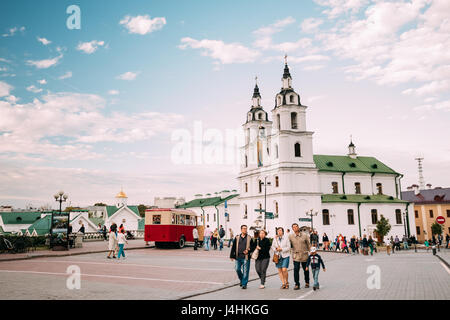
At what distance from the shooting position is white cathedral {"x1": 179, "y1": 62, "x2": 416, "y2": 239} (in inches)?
2163

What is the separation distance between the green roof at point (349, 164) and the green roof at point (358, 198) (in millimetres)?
4551

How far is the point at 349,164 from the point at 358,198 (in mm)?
7099

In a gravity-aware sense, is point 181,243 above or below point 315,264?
below

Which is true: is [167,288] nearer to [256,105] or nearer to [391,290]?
[391,290]

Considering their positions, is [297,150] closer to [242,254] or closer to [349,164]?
[349,164]

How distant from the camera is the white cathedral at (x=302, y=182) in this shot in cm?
5494

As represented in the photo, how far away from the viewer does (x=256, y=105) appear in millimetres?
70000

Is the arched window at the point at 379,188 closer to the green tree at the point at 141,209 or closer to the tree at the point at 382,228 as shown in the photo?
the tree at the point at 382,228

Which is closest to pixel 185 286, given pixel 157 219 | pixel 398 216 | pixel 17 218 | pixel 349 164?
pixel 157 219

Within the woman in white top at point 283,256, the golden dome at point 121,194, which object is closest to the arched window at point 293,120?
the woman in white top at point 283,256

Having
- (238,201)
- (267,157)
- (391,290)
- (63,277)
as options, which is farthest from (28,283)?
(238,201)

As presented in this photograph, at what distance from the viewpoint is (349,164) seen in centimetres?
6544

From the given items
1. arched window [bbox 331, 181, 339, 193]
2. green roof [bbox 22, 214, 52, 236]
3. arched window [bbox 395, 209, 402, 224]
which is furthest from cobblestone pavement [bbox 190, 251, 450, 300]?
arched window [bbox 395, 209, 402, 224]

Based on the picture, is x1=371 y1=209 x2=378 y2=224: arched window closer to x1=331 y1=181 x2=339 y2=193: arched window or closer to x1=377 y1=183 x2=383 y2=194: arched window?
x1=331 y1=181 x2=339 y2=193: arched window
